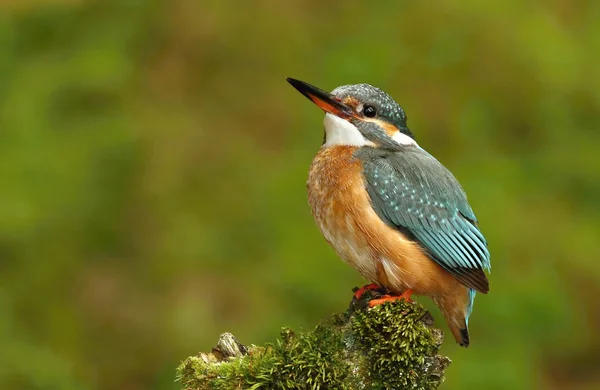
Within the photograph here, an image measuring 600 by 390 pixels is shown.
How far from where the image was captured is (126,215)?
6.09 meters

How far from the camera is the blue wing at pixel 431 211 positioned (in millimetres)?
3514

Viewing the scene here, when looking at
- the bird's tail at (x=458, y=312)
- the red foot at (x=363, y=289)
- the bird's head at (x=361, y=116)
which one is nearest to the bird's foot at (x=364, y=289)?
the red foot at (x=363, y=289)

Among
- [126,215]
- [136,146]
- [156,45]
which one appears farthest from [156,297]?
[156,45]

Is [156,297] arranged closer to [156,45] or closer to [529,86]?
[156,45]

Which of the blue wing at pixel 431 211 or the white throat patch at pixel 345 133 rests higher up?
the white throat patch at pixel 345 133

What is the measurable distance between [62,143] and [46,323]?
127 cm

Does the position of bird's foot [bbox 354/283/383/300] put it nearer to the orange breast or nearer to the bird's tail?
the orange breast

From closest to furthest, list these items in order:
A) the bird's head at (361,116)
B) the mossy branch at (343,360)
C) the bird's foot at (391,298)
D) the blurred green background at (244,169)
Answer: the mossy branch at (343,360) → the bird's foot at (391,298) → the bird's head at (361,116) → the blurred green background at (244,169)

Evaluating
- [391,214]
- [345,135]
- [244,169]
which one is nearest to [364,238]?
[391,214]

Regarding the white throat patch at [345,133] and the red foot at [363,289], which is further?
the white throat patch at [345,133]

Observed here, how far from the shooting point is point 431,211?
360 centimetres

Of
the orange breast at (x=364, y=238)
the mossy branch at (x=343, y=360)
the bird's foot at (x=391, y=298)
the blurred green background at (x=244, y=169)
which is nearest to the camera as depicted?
the mossy branch at (x=343, y=360)

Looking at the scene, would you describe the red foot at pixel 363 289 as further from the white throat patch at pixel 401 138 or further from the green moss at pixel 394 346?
the white throat patch at pixel 401 138

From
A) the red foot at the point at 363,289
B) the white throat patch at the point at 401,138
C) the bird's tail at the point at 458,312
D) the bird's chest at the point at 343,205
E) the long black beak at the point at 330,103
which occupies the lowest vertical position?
the bird's tail at the point at 458,312
